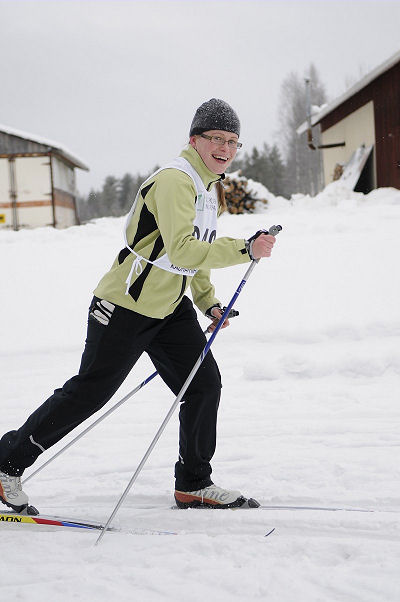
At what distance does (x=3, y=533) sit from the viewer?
264cm

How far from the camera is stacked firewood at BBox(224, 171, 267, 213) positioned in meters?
19.6

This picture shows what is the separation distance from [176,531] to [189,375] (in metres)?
0.69

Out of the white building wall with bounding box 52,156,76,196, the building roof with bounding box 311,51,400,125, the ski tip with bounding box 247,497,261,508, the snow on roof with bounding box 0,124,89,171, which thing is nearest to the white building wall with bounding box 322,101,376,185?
the building roof with bounding box 311,51,400,125

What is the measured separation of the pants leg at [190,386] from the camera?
2.95 meters

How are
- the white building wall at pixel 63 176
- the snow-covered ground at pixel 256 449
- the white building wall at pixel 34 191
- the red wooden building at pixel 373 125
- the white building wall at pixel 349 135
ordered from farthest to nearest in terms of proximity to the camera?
the white building wall at pixel 63 176 → the white building wall at pixel 34 191 → the white building wall at pixel 349 135 → the red wooden building at pixel 373 125 → the snow-covered ground at pixel 256 449

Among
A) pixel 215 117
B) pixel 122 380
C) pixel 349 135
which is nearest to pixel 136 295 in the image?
pixel 122 380

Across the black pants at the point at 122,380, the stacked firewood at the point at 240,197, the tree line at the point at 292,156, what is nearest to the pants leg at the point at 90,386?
the black pants at the point at 122,380

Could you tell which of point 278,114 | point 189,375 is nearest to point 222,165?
point 189,375

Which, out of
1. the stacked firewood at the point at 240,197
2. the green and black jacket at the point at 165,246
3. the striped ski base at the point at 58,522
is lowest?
the striped ski base at the point at 58,522

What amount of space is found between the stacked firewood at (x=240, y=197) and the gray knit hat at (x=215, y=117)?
1691 cm

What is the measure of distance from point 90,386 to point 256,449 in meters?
1.39

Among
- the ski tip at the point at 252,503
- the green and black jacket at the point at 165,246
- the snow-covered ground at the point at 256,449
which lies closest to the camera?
the snow-covered ground at the point at 256,449

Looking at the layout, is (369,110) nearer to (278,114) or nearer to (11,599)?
(11,599)

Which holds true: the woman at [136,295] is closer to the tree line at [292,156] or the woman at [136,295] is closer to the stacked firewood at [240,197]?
the stacked firewood at [240,197]
